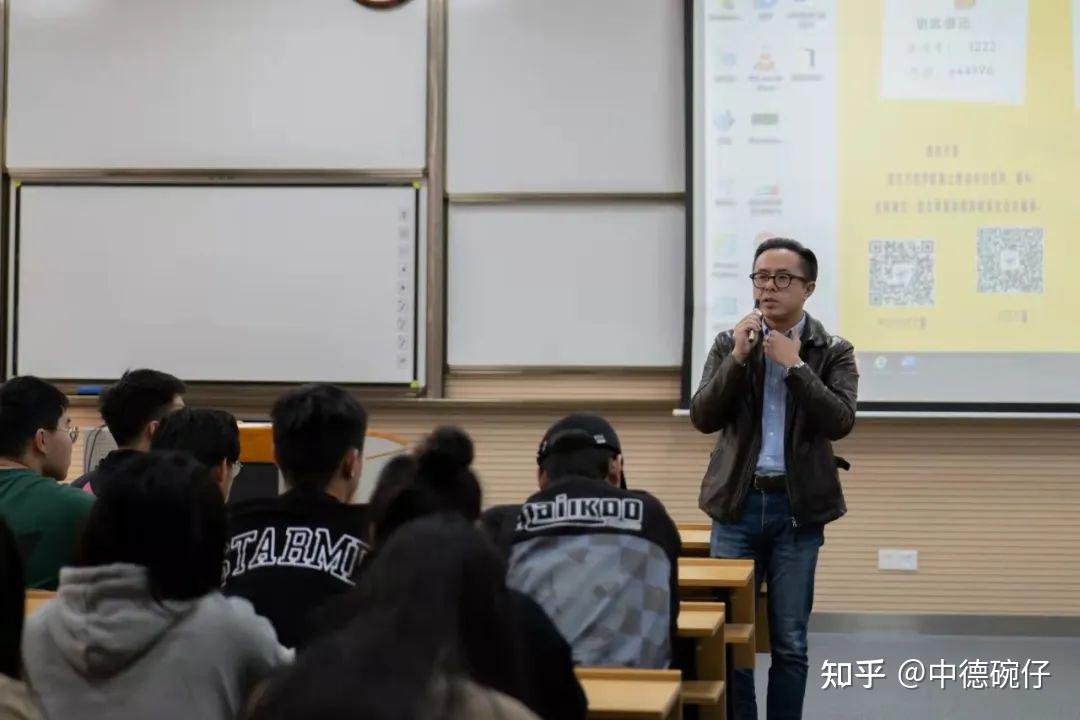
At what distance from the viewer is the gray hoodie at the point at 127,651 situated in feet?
5.62

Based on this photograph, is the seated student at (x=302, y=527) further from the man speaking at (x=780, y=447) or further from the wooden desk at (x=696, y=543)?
the wooden desk at (x=696, y=543)

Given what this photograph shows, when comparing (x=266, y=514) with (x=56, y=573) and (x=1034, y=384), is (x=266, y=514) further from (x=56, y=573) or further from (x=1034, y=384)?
(x=1034, y=384)

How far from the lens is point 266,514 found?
2.29m

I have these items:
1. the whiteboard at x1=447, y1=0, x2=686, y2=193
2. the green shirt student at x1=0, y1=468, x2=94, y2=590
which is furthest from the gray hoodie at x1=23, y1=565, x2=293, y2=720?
the whiteboard at x1=447, y1=0, x2=686, y2=193

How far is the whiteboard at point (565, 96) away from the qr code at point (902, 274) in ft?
3.03

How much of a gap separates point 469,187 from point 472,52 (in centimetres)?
60

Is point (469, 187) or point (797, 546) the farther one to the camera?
point (469, 187)

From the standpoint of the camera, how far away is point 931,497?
568cm

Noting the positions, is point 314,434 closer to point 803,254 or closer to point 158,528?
point 158,528

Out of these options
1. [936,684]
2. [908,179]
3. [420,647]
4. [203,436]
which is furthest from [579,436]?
[908,179]

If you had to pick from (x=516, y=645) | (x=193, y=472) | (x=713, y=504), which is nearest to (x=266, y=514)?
(x=193, y=472)

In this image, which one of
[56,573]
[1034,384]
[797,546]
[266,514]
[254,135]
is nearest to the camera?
[266,514]

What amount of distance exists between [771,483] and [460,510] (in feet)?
5.52

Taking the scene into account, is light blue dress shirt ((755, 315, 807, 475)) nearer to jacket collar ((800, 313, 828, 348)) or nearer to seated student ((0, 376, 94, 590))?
jacket collar ((800, 313, 828, 348))
